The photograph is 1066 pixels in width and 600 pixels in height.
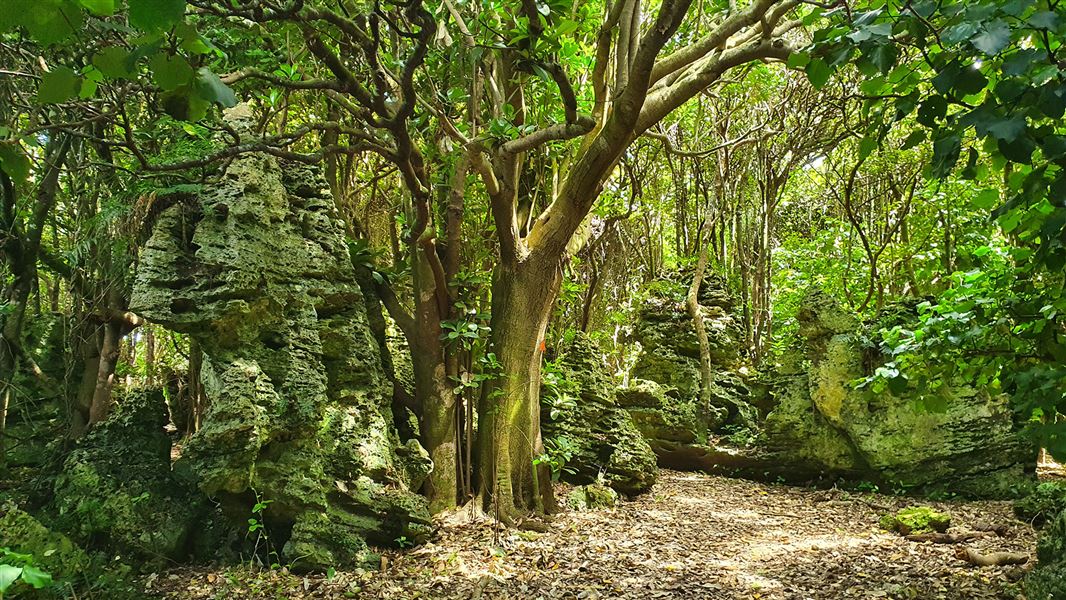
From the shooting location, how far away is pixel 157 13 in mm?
949

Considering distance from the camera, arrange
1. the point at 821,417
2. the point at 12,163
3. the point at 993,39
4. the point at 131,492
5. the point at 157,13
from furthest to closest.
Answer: the point at 821,417 → the point at 131,492 → the point at 993,39 → the point at 12,163 → the point at 157,13

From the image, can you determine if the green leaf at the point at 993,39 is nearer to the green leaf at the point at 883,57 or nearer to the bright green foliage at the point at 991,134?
the bright green foliage at the point at 991,134

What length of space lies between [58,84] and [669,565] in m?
4.89

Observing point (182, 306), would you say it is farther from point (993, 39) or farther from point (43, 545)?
point (993, 39)

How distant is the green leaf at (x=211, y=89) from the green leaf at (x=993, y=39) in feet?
6.10

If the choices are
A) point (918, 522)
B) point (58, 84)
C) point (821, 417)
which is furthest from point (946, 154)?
point (821, 417)

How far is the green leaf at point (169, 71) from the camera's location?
1144 mm

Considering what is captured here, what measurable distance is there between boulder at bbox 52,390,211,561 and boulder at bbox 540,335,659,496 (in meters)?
3.55

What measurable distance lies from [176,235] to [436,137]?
2477 millimetres

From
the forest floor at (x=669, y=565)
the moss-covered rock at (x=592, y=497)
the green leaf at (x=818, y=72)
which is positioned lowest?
the forest floor at (x=669, y=565)

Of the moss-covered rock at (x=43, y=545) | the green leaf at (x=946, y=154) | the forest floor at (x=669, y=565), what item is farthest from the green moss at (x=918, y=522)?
the moss-covered rock at (x=43, y=545)

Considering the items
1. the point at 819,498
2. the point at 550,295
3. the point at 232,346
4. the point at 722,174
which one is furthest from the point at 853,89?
the point at 232,346

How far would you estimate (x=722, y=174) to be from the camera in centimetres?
1173

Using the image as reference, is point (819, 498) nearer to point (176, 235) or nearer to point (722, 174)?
point (722, 174)
